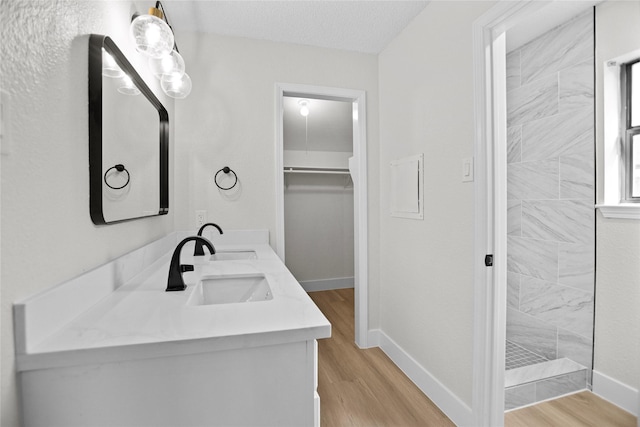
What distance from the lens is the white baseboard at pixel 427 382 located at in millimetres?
1570

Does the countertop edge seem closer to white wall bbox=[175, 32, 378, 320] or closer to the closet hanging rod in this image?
white wall bbox=[175, 32, 378, 320]

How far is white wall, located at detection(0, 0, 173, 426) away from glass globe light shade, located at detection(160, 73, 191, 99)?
502 mm

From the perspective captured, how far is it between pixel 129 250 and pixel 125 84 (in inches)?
25.3

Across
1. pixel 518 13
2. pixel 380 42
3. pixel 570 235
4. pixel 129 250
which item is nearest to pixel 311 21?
pixel 380 42

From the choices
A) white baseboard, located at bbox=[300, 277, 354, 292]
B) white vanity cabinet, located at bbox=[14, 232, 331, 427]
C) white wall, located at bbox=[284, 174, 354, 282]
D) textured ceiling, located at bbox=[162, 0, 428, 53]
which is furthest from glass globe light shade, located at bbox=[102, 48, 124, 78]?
white baseboard, located at bbox=[300, 277, 354, 292]

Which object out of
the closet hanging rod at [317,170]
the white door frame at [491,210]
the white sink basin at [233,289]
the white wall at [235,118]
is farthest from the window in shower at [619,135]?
the closet hanging rod at [317,170]

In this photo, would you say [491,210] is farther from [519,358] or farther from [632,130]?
[519,358]

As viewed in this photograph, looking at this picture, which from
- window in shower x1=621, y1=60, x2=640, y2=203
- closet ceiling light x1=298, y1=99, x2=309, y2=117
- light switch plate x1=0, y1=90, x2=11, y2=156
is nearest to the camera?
light switch plate x1=0, y1=90, x2=11, y2=156

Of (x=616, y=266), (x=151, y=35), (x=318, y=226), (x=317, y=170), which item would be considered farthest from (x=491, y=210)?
(x=318, y=226)

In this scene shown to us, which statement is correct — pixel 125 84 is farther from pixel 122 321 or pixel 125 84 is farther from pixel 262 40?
pixel 262 40

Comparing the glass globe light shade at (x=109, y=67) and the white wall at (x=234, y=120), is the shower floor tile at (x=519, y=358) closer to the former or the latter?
the white wall at (x=234, y=120)

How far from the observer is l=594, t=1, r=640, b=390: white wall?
5.48 ft

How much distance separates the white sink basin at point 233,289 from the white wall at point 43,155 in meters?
0.39

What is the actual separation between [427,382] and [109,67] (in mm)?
2168
